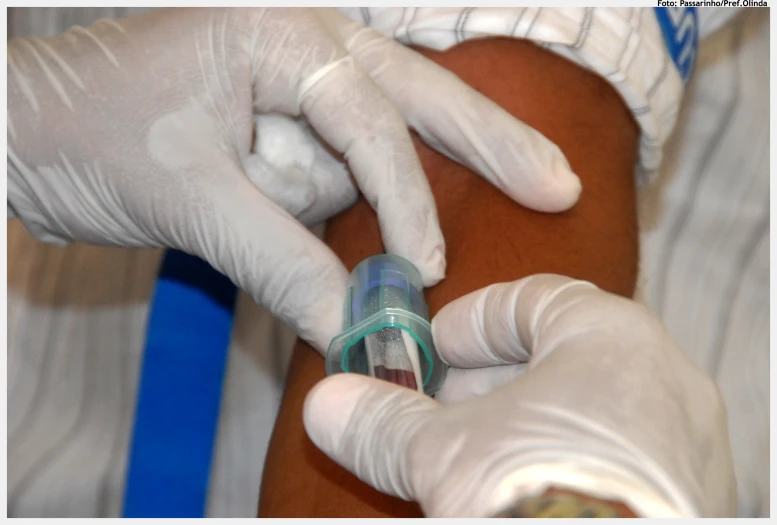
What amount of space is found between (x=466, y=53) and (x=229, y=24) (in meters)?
0.31

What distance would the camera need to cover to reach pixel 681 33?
3.45ft

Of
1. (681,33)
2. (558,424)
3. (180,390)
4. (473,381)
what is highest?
(681,33)

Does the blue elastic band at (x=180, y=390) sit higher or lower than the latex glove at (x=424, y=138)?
lower

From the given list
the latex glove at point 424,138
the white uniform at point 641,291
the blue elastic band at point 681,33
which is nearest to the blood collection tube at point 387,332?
the latex glove at point 424,138

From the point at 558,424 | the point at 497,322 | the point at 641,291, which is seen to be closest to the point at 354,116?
the point at 497,322

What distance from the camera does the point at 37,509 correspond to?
1.06m

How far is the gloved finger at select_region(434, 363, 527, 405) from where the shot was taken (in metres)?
0.73

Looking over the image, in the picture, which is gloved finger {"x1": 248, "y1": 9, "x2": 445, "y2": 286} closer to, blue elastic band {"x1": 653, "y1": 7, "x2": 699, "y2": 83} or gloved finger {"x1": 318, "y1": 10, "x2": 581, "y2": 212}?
gloved finger {"x1": 318, "y1": 10, "x2": 581, "y2": 212}

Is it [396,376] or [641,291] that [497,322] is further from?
[641,291]

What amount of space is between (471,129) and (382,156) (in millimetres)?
112

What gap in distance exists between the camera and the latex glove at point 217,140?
806 millimetres

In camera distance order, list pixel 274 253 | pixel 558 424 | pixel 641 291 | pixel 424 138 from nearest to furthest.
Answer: pixel 558 424 < pixel 274 253 < pixel 424 138 < pixel 641 291

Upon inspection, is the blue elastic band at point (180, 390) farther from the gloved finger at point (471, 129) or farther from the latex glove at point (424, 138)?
the gloved finger at point (471, 129)

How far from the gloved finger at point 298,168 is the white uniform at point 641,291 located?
19 cm
